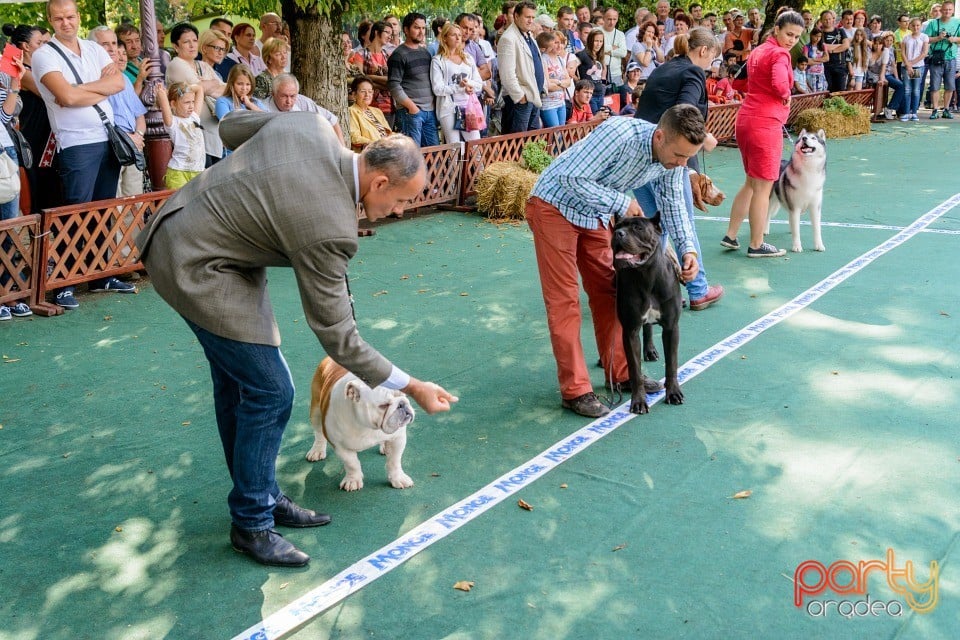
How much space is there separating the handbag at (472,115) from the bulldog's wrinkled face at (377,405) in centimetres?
857

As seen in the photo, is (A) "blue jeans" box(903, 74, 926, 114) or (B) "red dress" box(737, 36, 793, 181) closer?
(B) "red dress" box(737, 36, 793, 181)

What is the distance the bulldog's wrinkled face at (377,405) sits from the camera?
4.33 meters

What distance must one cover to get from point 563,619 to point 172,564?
172 cm

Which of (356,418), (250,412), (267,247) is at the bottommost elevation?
(356,418)

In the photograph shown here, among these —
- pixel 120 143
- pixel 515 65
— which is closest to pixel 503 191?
pixel 515 65

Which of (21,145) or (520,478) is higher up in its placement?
(21,145)

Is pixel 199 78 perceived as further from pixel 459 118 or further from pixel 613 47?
pixel 613 47

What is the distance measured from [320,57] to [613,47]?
732 centimetres

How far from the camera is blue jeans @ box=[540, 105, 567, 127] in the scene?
544 inches

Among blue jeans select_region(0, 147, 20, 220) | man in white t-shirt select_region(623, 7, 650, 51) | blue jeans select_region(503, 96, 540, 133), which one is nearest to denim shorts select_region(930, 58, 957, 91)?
man in white t-shirt select_region(623, 7, 650, 51)

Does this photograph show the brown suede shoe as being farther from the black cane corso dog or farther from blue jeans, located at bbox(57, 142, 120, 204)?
blue jeans, located at bbox(57, 142, 120, 204)

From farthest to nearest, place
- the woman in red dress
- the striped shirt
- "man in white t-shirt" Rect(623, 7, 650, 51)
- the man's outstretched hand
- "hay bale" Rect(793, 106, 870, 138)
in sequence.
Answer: "hay bale" Rect(793, 106, 870, 138) → "man in white t-shirt" Rect(623, 7, 650, 51) → the woman in red dress → the striped shirt → the man's outstretched hand

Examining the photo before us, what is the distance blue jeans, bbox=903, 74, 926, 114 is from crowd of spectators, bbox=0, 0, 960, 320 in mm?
68

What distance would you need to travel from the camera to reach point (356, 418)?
4.40m
